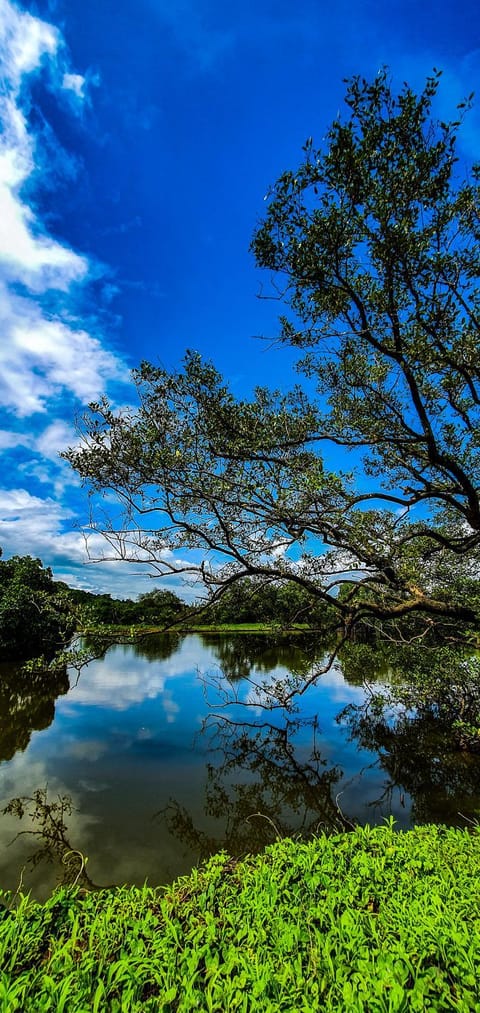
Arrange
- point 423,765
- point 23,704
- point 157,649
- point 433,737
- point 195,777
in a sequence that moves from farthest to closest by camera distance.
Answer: point 157,649, point 23,704, point 433,737, point 423,765, point 195,777

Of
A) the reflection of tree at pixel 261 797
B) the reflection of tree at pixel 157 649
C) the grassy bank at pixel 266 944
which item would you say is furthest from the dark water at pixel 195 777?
the reflection of tree at pixel 157 649

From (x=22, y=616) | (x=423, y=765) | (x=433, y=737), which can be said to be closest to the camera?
(x=423, y=765)

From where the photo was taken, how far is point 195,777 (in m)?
9.27

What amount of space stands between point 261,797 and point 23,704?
11.4 metres

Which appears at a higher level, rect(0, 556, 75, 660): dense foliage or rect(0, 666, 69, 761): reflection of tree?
rect(0, 556, 75, 660): dense foliage

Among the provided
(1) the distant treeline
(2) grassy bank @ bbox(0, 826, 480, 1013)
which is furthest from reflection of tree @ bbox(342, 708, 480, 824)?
(2) grassy bank @ bbox(0, 826, 480, 1013)

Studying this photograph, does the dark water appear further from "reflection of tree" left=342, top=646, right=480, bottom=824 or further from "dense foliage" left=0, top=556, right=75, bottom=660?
"dense foliage" left=0, top=556, right=75, bottom=660

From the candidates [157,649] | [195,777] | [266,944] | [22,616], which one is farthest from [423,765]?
[157,649]

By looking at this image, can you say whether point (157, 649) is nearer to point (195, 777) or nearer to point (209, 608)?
point (195, 777)

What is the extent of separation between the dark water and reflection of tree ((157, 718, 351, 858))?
1.3 inches

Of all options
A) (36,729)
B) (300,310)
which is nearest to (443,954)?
(300,310)

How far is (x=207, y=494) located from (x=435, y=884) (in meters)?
5.25

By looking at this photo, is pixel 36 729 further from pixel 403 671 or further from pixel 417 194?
pixel 417 194

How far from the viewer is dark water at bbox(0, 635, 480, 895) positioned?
21.6 feet
